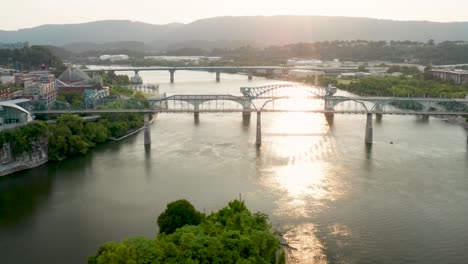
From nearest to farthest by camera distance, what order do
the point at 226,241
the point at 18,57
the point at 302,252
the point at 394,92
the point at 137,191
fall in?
the point at 226,241 → the point at 302,252 → the point at 137,191 → the point at 394,92 → the point at 18,57

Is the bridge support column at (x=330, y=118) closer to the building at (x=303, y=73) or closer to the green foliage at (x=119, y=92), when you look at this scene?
the green foliage at (x=119, y=92)

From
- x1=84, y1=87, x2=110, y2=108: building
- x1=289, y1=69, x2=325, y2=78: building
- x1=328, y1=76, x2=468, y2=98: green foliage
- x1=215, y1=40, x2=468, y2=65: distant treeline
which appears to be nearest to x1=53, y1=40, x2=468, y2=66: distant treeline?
x1=215, y1=40, x2=468, y2=65: distant treeline

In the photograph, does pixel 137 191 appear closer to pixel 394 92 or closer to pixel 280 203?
pixel 280 203

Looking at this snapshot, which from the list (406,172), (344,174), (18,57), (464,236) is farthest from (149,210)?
(18,57)

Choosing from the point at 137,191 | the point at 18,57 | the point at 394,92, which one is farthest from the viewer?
the point at 18,57

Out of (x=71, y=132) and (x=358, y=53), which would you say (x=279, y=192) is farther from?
(x=358, y=53)

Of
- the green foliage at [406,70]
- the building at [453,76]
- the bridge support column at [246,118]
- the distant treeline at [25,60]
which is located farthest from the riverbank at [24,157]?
the green foliage at [406,70]

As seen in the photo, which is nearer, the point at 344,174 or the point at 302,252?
the point at 302,252

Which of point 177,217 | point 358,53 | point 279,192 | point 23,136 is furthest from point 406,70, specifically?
point 177,217
